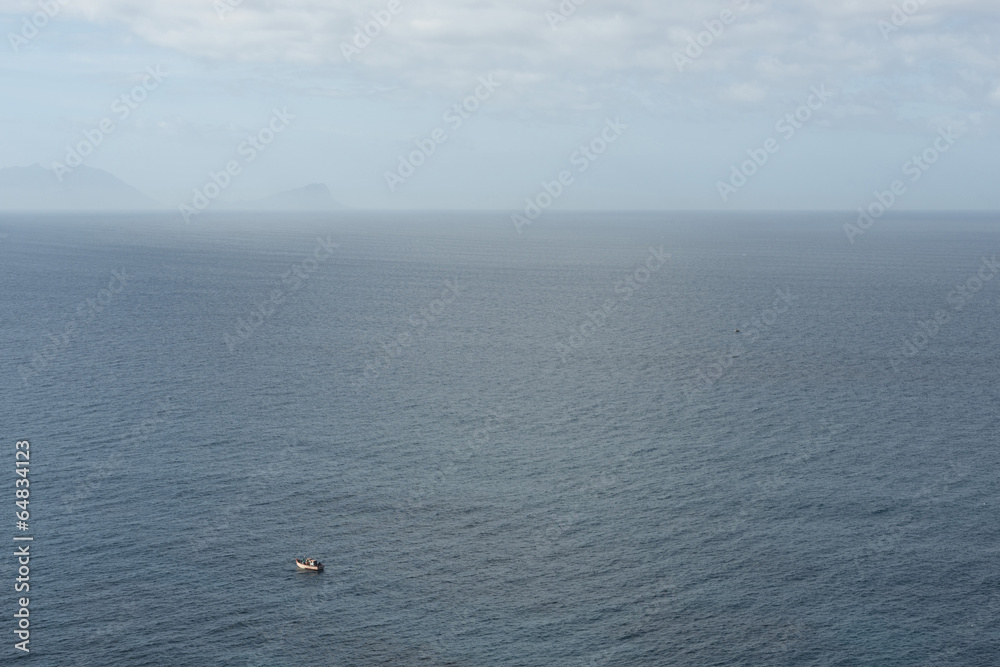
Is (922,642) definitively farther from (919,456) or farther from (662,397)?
(662,397)

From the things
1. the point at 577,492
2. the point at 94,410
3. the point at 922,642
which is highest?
the point at 94,410

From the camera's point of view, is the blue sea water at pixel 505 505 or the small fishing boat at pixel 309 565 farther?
the small fishing boat at pixel 309 565

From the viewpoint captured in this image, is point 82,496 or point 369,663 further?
point 82,496

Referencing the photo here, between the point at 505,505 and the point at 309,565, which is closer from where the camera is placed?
the point at 309,565

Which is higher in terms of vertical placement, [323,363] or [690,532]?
[323,363]

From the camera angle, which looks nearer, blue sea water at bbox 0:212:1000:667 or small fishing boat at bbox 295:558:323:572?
blue sea water at bbox 0:212:1000:667

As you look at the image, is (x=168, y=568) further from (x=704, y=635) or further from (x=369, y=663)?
(x=704, y=635)

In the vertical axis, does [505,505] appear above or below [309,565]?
above

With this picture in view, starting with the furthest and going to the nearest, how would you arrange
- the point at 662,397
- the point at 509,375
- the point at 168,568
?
1. the point at 509,375
2. the point at 662,397
3. the point at 168,568

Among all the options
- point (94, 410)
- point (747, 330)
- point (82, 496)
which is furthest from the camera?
point (747, 330)

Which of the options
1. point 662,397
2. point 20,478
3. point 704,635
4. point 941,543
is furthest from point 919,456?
point 20,478
